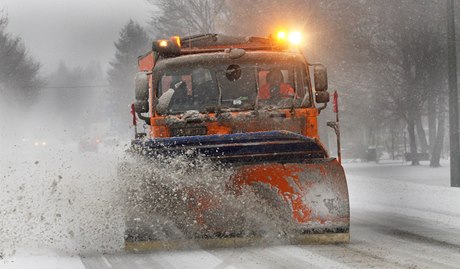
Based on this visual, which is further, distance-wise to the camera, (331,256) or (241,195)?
(241,195)

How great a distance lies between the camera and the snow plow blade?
26.2 feet

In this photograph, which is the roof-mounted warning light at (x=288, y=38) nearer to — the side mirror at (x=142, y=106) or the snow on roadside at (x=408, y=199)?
the side mirror at (x=142, y=106)

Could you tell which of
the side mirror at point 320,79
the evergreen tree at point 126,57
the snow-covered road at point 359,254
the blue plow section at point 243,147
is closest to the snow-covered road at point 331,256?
the snow-covered road at point 359,254

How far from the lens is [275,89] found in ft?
31.9

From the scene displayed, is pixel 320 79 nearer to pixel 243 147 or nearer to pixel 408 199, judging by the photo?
pixel 243 147

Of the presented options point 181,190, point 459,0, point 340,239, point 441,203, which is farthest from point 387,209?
point 459,0

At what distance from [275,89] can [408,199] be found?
5.65m

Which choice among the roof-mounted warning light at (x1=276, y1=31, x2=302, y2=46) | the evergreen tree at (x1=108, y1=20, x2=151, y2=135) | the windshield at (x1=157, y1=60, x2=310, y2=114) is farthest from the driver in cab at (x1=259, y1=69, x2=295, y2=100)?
the evergreen tree at (x1=108, y1=20, x2=151, y2=135)

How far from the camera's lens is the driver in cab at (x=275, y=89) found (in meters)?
9.68

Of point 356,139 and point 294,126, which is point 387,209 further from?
point 356,139

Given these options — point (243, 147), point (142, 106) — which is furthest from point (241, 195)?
point (142, 106)

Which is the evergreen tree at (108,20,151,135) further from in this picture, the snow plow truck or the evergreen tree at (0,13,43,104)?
the snow plow truck

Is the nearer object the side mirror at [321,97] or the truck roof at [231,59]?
the side mirror at [321,97]

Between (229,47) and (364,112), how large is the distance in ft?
69.0
